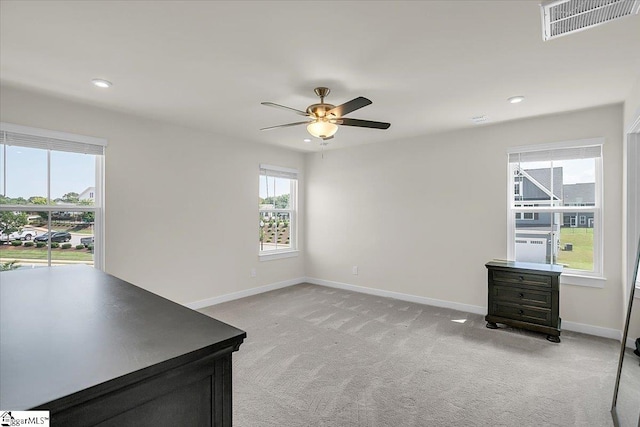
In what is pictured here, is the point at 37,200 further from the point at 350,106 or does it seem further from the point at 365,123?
the point at 365,123

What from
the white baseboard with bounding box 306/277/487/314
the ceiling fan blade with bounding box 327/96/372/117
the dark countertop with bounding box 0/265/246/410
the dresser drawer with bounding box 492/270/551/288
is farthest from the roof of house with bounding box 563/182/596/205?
the dark countertop with bounding box 0/265/246/410

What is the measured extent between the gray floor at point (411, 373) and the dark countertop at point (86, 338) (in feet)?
Result: 4.10

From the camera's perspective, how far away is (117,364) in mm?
803

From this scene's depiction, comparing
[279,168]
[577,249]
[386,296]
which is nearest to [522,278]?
[577,249]

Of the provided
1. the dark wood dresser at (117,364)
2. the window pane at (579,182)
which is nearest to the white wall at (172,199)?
the dark wood dresser at (117,364)

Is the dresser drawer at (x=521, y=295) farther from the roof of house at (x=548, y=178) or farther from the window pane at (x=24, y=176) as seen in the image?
the window pane at (x=24, y=176)

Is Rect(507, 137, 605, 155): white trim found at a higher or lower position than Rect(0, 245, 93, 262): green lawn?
higher

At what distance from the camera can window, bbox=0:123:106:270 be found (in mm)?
3055

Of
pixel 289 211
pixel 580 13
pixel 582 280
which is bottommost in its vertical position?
pixel 582 280

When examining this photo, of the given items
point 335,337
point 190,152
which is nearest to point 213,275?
point 190,152

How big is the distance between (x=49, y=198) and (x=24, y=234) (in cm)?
40

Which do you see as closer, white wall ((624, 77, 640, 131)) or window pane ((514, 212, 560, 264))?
white wall ((624, 77, 640, 131))

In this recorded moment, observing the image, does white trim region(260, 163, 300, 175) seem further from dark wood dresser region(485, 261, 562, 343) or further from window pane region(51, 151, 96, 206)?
dark wood dresser region(485, 261, 562, 343)

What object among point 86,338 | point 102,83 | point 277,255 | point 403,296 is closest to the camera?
point 86,338
